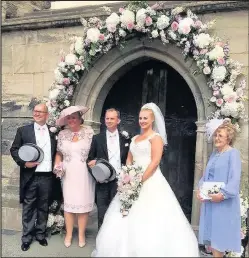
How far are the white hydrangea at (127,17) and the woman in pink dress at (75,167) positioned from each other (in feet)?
4.50

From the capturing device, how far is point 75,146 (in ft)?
14.5

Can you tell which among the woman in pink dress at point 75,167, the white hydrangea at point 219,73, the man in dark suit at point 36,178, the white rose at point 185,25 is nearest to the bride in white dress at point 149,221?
the woman in pink dress at point 75,167

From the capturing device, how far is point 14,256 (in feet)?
14.1

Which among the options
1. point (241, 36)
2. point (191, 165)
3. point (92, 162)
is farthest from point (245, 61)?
point (92, 162)

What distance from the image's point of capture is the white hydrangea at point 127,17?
4.99 m

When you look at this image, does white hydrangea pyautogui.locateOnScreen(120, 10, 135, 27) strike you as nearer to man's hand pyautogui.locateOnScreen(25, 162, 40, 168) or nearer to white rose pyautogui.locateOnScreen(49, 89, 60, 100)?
white rose pyautogui.locateOnScreen(49, 89, 60, 100)

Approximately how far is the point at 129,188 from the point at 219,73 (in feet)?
6.02

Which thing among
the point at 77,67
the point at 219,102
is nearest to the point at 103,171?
the point at 219,102

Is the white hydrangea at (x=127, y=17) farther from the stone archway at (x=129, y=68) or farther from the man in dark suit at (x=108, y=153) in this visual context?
the man in dark suit at (x=108, y=153)

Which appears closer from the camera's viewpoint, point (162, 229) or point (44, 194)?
point (162, 229)

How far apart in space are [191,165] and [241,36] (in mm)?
1963

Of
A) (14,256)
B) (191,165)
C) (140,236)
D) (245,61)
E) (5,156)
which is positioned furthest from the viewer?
(5,156)

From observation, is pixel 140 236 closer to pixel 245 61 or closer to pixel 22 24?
pixel 245 61

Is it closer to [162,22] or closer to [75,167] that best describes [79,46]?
[162,22]
